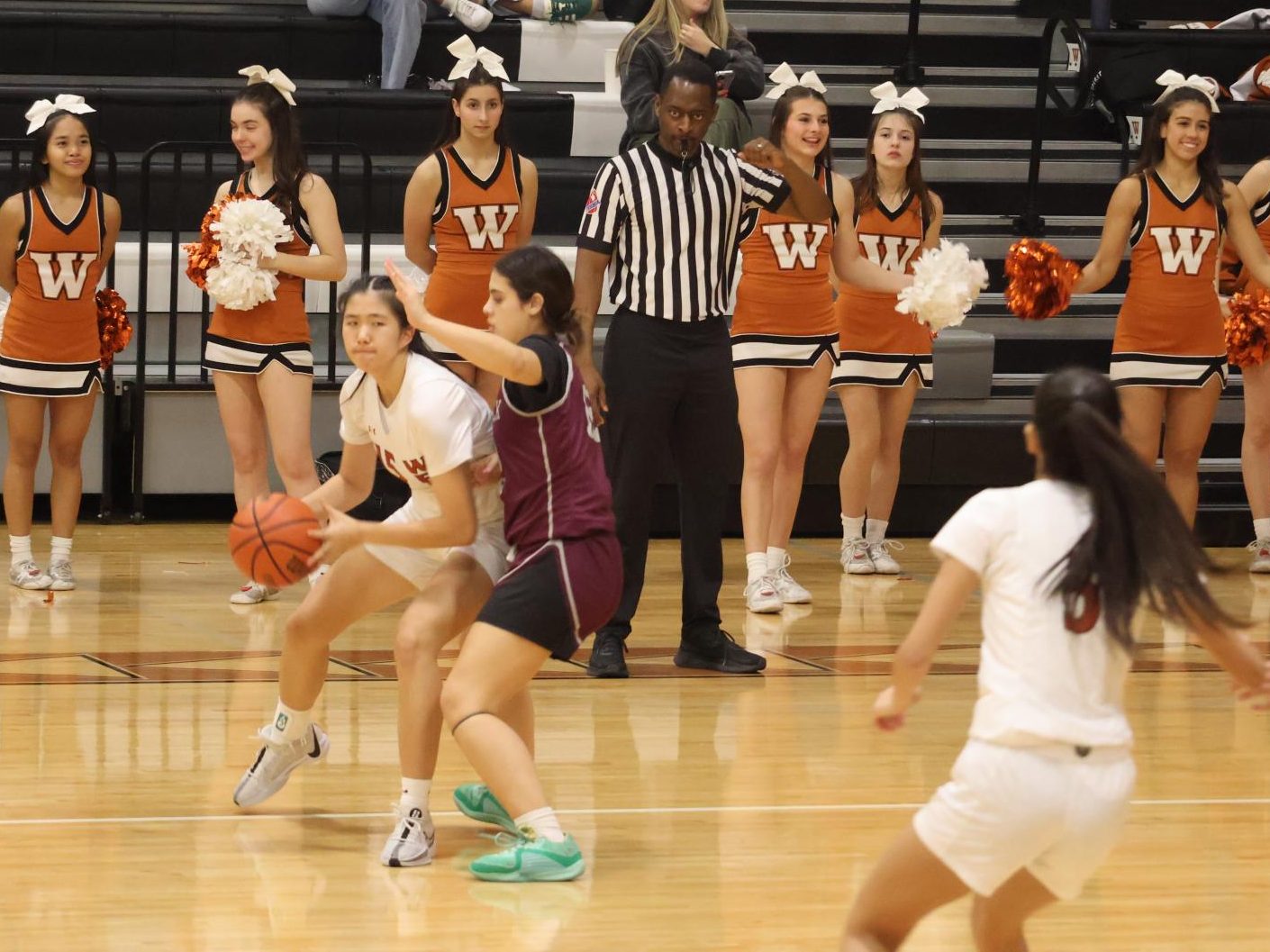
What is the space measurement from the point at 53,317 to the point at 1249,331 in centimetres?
434

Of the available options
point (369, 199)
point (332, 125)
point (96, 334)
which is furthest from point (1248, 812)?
point (332, 125)

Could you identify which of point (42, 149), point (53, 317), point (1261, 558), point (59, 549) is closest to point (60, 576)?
point (59, 549)

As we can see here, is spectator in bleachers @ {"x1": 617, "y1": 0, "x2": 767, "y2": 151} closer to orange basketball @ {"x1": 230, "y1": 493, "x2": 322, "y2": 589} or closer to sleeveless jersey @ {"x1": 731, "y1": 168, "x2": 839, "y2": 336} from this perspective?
sleeveless jersey @ {"x1": 731, "y1": 168, "x2": 839, "y2": 336}

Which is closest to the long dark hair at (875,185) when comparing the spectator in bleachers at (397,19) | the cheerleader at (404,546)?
the spectator in bleachers at (397,19)

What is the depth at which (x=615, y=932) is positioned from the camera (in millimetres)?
3529

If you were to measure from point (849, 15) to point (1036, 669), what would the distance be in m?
9.39

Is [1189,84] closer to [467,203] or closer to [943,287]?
[943,287]

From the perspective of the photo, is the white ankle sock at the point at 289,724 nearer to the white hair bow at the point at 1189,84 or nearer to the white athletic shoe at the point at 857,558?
the white athletic shoe at the point at 857,558

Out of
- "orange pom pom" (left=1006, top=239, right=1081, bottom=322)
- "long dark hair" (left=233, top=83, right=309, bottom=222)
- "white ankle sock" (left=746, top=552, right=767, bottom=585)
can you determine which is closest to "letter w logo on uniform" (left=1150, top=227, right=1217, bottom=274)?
"orange pom pom" (left=1006, top=239, right=1081, bottom=322)

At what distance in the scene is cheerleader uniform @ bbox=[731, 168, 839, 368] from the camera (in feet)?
22.5

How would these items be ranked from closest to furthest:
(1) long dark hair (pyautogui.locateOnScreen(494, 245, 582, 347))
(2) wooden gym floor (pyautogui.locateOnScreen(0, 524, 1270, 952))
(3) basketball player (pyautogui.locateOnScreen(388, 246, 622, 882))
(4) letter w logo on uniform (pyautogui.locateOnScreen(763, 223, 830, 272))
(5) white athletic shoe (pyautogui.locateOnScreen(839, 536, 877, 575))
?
(2) wooden gym floor (pyautogui.locateOnScreen(0, 524, 1270, 952)), (3) basketball player (pyautogui.locateOnScreen(388, 246, 622, 882)), (1) long dark hair (pyautogui.locateOnScreen(494, 245, 582, 347)), (4) letter w logo on uniform (pyautogui.locateOnScreen(763, 223, 830, 272)), (5) white athletic shoe (pyautogui.locateOnScreen(839, 536, 877, 575))

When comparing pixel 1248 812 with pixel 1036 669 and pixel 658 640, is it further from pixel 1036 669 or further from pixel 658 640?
pixel 658 640

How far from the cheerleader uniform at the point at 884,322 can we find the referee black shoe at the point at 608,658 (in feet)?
7.12

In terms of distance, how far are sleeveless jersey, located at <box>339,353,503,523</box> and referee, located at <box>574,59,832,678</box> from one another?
1.46 metres
